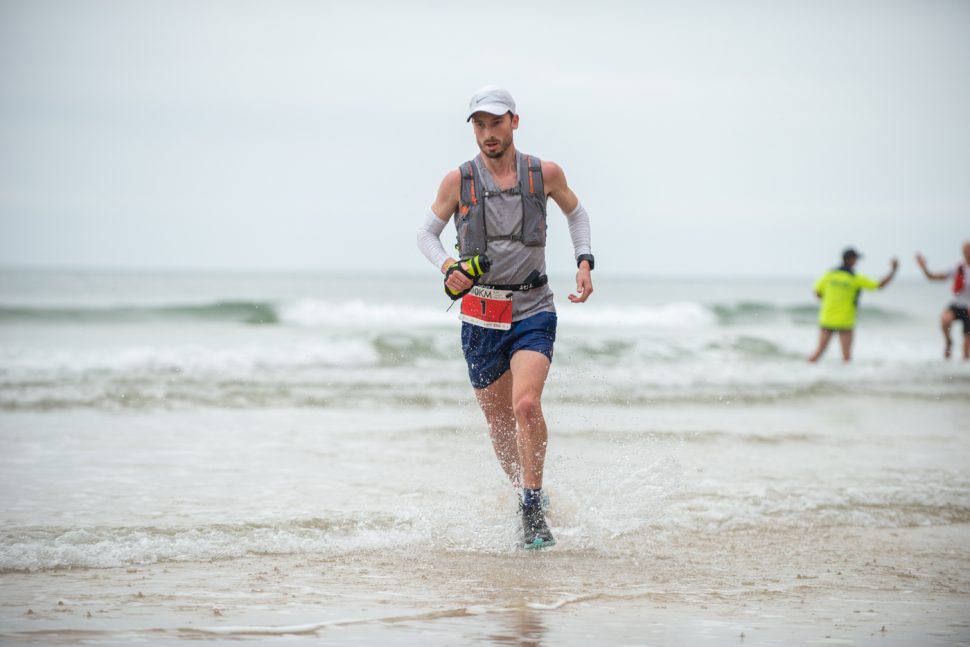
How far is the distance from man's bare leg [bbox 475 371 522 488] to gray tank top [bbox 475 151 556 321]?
1.29 ft

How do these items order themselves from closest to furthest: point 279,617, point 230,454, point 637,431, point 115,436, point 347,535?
→ point 279,617, point 347,535, point 230,454, point 115,436, point 637,431

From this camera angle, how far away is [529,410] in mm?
4891

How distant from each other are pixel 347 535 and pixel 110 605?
1531 mm

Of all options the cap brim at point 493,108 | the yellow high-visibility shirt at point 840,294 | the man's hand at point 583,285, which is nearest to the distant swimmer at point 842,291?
the yellow high-visibility shirt at point 840,294

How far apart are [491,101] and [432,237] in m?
0.75

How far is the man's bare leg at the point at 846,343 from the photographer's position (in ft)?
53.8

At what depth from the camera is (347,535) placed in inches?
208

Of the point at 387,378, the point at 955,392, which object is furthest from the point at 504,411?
the point at 955,392

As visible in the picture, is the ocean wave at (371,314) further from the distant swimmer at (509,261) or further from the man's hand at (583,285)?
the man's hand at (583,285)

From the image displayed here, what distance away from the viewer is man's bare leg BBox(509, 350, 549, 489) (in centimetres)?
490

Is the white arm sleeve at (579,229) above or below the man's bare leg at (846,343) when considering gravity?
above

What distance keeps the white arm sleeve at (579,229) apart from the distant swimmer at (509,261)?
10 cm

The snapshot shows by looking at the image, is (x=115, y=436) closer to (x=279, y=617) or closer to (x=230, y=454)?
(x=230, y=454)

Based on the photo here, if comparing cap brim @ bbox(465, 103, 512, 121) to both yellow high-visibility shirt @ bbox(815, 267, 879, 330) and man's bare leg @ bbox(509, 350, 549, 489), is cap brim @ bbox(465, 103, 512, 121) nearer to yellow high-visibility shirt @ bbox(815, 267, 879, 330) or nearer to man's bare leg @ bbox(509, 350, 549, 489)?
man's bare leg @ bbox(509, 350, 549, 489)
